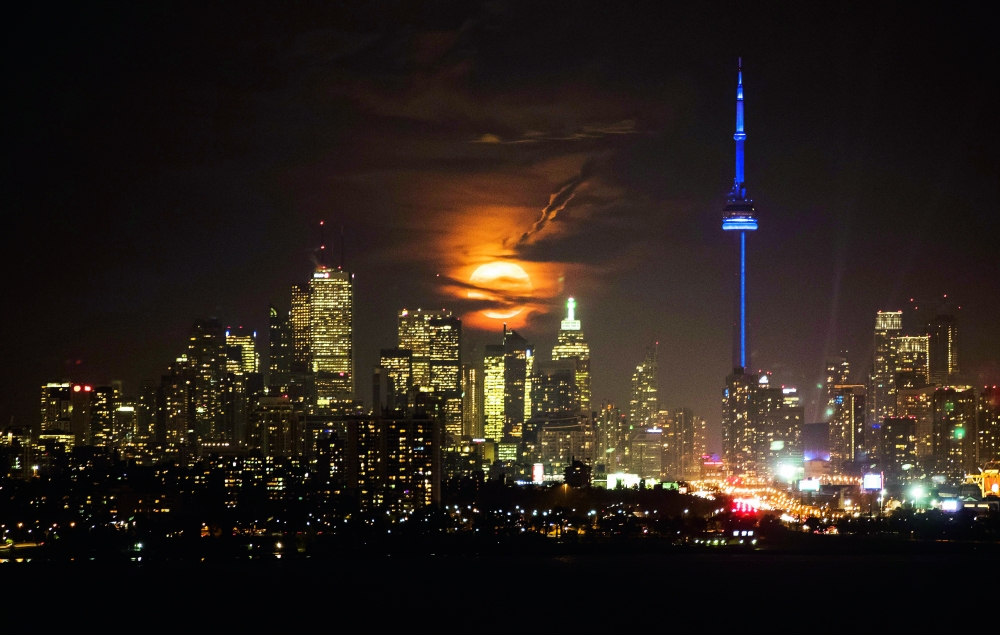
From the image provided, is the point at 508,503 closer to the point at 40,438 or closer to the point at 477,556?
the point at 477,556

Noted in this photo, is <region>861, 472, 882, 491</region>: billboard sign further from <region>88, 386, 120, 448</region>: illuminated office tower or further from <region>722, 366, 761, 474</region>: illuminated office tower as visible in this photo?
<region>88, 386, 120, 448</region>: illuminated office tower

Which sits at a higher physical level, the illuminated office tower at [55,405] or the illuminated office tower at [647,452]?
the illuminated office tower at [55,405]

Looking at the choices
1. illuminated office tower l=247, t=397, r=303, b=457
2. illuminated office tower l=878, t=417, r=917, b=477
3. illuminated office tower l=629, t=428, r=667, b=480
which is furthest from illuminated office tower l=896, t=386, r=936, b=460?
illuminated office tower l=247, t=397, r=303, b=457

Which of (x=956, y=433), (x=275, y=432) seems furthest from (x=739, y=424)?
(x=275, y=432)

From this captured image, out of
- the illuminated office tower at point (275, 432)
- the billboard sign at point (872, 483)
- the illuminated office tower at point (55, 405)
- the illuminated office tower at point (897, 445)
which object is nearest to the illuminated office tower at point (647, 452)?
the illuminated office tower at point (897, 445)

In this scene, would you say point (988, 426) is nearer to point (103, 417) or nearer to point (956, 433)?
point (956, 433)

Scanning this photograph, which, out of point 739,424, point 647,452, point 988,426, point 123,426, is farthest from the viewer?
point 647,452

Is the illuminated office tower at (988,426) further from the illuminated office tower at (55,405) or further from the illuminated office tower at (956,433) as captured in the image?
the illuminated office tower at (55,405)
